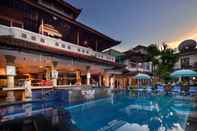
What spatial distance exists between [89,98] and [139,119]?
6520 mm

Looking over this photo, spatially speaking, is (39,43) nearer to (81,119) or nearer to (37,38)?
(37,38)

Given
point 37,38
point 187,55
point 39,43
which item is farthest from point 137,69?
point 37,38

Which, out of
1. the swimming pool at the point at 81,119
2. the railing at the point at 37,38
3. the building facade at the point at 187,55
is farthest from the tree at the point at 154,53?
the swimming pool at the point at 81,119

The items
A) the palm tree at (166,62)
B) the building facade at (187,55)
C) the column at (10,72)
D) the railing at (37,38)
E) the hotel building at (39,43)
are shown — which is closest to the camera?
the column at (10,72)

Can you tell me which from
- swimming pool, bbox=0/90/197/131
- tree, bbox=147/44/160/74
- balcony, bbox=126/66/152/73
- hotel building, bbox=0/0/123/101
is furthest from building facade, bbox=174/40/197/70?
swimming pool, bbox=0/90/197/131

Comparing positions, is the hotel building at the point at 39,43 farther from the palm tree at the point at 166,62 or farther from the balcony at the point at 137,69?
the palm tree at the point at 166,62

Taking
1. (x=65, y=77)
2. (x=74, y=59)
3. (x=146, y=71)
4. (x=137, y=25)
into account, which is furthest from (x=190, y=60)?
(x=74, y=59)

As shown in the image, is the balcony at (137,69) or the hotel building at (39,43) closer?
the hotel building at (39,43)

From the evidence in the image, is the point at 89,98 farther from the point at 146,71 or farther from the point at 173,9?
the point at 146,71

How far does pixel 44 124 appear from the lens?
277 inches

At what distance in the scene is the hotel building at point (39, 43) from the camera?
423 inches

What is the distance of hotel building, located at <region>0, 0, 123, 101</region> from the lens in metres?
10.7

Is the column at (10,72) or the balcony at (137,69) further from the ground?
the balcony at (137,69)

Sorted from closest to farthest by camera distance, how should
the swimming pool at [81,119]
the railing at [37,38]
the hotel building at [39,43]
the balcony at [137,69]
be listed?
1. the swimming pool at [81,119]
2. the hotel building at [39,43]
3. the railing at [37,38]
4. the balcony at [137,69]
